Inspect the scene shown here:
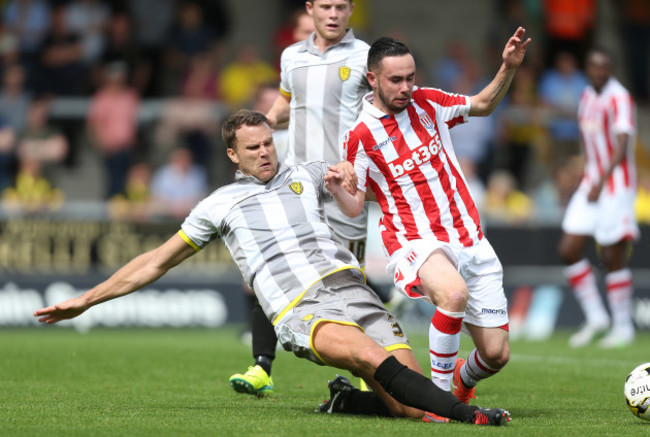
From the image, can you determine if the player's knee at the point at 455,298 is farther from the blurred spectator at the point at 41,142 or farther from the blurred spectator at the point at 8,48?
the blurred spectator at the point at 8,48

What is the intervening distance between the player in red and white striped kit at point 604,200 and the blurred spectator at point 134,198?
17.7 ft

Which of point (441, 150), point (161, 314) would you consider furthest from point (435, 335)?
point (161, 314)

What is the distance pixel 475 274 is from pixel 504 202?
29.8ft

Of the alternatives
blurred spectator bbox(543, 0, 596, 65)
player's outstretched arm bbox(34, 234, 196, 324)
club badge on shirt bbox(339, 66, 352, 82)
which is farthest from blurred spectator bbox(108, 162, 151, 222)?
player's outstretched arm bbox(34, 234, 196, 324)

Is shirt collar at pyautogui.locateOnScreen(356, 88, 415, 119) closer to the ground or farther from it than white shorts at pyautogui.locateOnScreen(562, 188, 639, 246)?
farther from it

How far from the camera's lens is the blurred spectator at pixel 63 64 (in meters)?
15.5

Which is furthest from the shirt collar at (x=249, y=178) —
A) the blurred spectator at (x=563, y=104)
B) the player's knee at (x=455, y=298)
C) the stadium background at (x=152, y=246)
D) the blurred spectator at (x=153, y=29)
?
the blurred spectator at (x=563, y=104)

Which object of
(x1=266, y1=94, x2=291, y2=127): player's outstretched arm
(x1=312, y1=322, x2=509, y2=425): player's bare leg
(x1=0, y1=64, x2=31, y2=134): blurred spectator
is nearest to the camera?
(x1=312, y1=322, x2=509, y2=425): player's bare leg

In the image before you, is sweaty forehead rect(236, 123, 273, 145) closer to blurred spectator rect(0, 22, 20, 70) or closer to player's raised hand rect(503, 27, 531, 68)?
player's raised hand rect(503, 27, 531, 68)

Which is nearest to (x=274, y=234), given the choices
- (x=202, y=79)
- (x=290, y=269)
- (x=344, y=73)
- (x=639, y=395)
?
(x=290, y=269)

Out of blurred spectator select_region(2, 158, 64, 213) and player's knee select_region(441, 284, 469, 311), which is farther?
blurred spectator select_region(2, 158, 64, 213)

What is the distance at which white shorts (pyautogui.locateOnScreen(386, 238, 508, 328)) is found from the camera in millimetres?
6227

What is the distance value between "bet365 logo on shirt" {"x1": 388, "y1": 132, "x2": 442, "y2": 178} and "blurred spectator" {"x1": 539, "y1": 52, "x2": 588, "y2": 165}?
33.3 feet

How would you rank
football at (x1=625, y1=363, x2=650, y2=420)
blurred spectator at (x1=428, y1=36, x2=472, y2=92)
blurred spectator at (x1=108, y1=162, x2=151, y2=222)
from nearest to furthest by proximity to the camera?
1. football at (x1=625, y1=363, x2=650, y2=420)
2. blurred spectator at (x1=108, y1=162, x2=151, y2=222)
3. blurred spectator at (x1=428, y1=36, x2=472, y2=92)
